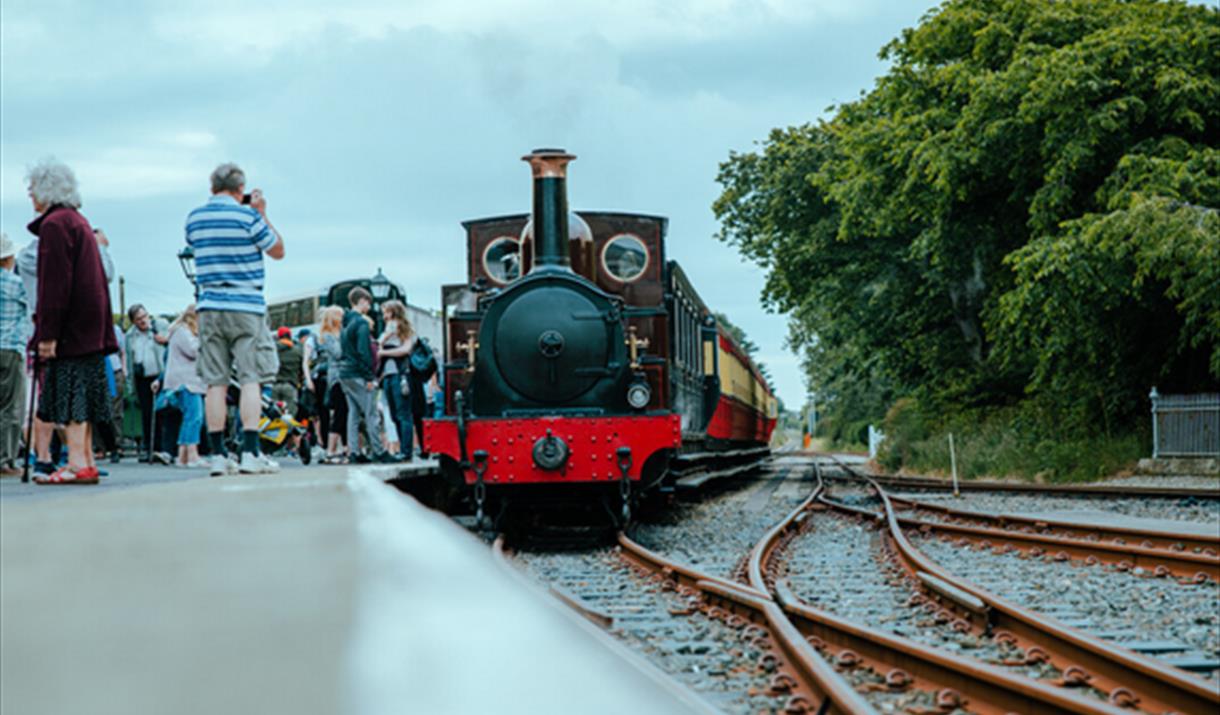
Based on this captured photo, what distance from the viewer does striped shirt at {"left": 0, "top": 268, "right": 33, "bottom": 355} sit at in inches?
329

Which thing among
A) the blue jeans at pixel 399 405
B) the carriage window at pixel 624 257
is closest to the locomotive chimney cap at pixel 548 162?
the carriage window at pixel 624 257

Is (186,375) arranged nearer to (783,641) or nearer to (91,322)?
(91,322)

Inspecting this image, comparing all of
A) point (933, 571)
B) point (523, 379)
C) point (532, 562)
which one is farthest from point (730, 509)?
point (933, 571)

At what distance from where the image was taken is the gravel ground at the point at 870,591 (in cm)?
596

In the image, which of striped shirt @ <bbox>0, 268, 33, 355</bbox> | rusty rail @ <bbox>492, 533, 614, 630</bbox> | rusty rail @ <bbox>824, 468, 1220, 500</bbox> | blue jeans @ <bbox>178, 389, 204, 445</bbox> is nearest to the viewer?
rusty rail @ <bbox>492, 533, 614, 630</bbox>

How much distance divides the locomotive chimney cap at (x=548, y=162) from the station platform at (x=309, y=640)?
9.99m

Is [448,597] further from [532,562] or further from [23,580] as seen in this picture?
[532,562]

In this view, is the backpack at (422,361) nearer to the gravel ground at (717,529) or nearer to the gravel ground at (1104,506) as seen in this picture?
the gravel ground at (717,529)

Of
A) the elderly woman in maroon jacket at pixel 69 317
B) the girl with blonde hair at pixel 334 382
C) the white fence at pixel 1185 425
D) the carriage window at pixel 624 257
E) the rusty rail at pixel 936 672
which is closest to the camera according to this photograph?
the rusty rail at pixel 936 672

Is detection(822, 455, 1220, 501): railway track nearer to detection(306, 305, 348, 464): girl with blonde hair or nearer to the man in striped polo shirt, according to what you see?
detection(306, 305, 348, 464): girl with blonde hair

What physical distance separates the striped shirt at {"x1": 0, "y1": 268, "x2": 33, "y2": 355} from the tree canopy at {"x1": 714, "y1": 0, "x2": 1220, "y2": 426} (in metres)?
14.9

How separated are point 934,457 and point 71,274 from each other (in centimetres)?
2435

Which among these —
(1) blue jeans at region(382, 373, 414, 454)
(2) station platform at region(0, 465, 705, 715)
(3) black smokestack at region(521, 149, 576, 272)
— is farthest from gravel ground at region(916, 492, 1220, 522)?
(2) station platform at region(0, 465, 705, 715)

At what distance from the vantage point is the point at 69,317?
7.11m
